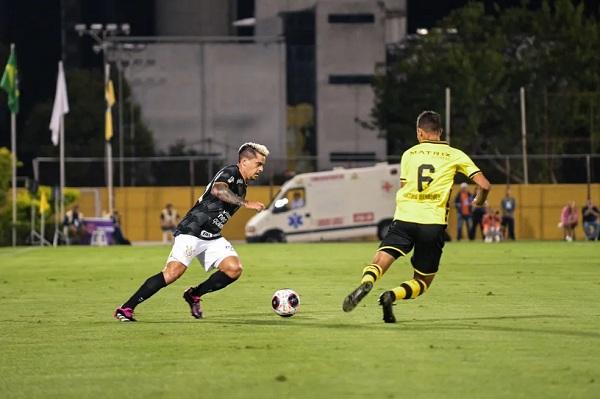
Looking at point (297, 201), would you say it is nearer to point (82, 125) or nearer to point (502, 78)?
point (502, 78)

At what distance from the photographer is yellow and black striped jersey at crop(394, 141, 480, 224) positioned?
14523 mm

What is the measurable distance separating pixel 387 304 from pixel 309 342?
5.61 feet

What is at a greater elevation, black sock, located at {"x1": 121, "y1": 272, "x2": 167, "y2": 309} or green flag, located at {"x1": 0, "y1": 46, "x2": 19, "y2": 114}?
green flag, located at {"x1": 0, "y1": 46, "x2": 19, "y2": 114}

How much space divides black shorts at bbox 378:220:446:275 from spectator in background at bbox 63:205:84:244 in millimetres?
37576

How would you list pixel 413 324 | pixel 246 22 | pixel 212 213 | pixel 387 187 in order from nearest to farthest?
pixel 413 324 → pixel 212 213 → pixel 387 187 → pixel 246 22

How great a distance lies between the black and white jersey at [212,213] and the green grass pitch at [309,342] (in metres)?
0.88

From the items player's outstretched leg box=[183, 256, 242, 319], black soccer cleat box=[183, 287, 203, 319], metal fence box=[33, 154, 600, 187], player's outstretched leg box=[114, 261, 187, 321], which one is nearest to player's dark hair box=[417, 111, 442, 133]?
player's outstretched leg box=[183, 256, 242, 319]

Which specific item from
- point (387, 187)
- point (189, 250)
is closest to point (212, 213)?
point (189, 250)

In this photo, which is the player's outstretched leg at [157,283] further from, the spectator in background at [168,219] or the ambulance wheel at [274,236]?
the spectator in background at [168,219]

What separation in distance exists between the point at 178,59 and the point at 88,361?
6767cm

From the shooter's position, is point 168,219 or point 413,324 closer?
point 413,324

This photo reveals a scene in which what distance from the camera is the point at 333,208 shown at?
174 ft

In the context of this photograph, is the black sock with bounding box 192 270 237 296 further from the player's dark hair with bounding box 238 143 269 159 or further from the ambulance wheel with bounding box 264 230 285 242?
the ambulance wheel with bounding box 264 230 285 242

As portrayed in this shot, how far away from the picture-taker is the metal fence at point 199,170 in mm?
59438
